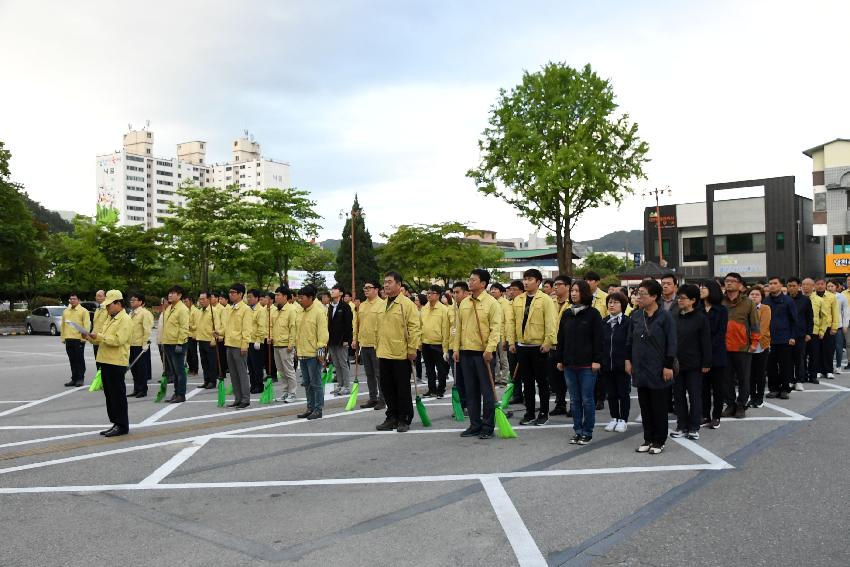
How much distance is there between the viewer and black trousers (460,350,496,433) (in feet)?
26.4

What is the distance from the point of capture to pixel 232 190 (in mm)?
44750

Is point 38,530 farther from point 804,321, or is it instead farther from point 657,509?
point 804,321

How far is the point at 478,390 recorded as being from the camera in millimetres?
8297

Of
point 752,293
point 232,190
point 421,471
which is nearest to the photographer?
point 421,471

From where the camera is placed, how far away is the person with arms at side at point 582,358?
25.0 ft

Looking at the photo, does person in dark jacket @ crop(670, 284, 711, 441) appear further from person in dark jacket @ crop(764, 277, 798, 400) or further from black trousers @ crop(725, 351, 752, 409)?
person in dark jacket @ crop(764, 277, 798, 400)

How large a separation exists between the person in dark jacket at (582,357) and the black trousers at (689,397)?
1.02 m

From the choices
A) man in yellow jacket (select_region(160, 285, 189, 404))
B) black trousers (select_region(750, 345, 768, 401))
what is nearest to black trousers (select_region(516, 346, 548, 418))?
black trousers (select_region(750, 345, 768, 401))

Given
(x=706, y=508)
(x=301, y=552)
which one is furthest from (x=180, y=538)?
(x=706, y=508)

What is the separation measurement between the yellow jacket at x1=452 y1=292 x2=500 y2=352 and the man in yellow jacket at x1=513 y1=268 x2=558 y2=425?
0.90 metres

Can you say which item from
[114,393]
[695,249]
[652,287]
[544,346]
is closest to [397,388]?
[544,346]

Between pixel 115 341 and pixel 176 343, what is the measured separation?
3564 millimetres

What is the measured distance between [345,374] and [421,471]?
20.9ft

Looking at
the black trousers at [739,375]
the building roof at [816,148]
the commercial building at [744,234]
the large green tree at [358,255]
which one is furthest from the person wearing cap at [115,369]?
the large green tree at [358,255]
